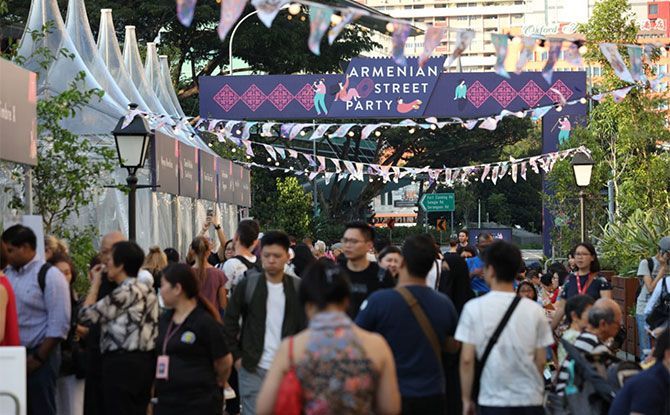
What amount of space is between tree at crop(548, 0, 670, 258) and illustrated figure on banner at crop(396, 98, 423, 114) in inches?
193

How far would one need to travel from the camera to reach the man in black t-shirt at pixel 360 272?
1047cm

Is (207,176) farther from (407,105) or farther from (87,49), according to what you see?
(407,105)

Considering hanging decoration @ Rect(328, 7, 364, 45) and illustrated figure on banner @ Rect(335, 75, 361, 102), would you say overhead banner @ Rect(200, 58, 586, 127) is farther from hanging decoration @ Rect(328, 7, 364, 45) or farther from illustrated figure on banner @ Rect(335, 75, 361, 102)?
hanging decoration @ Rect(328, 7, 364, 45)

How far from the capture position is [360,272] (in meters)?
10.5

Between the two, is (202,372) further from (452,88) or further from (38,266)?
(452,88)

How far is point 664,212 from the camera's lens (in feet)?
86.3

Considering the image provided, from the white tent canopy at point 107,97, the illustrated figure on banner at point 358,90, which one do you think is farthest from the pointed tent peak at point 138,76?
the illustrated figure on banner at point 358,90

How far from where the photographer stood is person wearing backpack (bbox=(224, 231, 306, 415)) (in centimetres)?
972

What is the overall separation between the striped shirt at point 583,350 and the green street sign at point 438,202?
7022 centimetres

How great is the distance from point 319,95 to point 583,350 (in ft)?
108

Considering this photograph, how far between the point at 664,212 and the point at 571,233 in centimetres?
980

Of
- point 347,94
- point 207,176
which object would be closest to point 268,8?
point 207,176

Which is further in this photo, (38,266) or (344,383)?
(38,266)

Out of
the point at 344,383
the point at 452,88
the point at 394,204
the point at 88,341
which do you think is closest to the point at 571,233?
the point at 452,88
